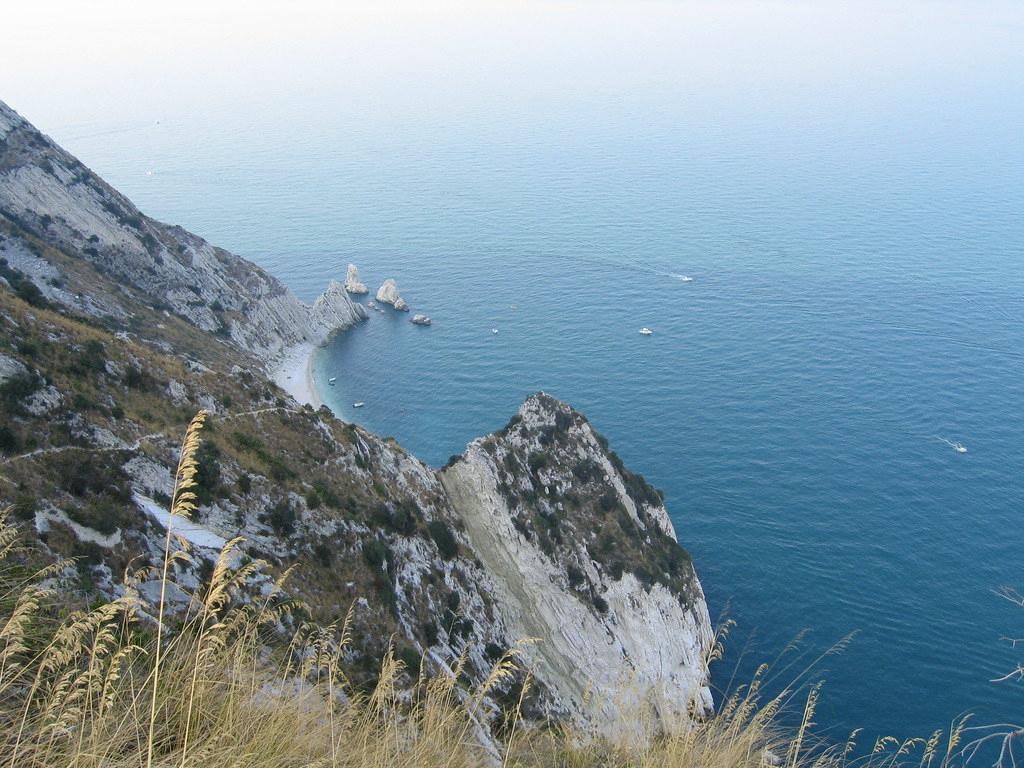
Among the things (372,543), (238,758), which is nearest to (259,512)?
(372,543)

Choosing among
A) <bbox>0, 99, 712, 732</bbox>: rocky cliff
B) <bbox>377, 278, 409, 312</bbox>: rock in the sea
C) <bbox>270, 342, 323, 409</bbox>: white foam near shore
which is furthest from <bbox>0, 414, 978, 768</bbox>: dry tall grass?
<bbox>377, 278, 409, 312</bbox>: rock in the sea

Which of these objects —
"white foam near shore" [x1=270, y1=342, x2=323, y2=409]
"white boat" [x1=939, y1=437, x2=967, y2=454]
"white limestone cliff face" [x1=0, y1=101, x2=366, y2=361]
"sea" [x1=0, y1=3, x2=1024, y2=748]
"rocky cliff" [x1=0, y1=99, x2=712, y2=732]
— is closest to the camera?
"rocky cliff" [x1=0, y1=99, x2=712, y2=732]

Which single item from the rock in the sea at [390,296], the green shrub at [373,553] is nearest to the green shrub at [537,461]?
the green shrub at [373,553]

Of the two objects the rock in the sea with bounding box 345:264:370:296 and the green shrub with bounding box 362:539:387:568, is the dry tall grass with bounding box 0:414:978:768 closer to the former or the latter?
the green shrub with bounding box 362:539:387:568

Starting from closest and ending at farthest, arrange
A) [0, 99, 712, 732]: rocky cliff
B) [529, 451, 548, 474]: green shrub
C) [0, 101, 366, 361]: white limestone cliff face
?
[0, 99, 712, 732]: rocky cliff
[529, 451, 548, 474]: green shrub
[0, 101, 366, 361]: white limestone cliff face

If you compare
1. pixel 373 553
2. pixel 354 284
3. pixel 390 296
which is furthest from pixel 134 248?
pixel 373 553

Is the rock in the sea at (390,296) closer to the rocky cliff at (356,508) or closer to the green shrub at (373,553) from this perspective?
the rocky cliff at (356,508)

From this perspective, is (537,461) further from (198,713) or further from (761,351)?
(761,351)
